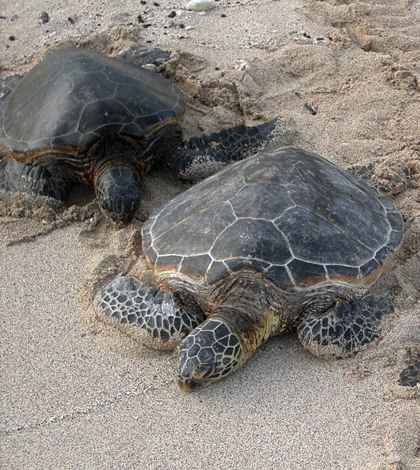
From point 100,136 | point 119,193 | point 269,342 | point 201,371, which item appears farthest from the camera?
point 100,136

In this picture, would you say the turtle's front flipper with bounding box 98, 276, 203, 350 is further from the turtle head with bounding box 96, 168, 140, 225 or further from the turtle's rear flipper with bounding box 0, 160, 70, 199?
the turtle's rear flipper with bounding box 0, 160, 70, 199

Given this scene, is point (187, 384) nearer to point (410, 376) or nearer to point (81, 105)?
point (410, 376)

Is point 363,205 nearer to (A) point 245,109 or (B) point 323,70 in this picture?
(A) point 245,109

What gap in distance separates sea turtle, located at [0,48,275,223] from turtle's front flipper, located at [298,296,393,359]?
146 cm

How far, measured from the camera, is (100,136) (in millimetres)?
3979

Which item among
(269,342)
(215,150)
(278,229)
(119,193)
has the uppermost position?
(278,229)

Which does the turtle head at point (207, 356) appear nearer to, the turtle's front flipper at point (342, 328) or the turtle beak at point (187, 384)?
the turtle beak at point (187, 384)

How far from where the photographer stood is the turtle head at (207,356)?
2.63m

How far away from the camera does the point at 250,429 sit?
2547 millimetres

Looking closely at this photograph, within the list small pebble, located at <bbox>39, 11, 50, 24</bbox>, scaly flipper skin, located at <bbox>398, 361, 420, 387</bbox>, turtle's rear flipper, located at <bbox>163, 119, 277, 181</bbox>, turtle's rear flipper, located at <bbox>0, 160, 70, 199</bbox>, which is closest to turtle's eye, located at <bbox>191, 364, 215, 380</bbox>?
scaly flipper skin, located at <bbox>398, 361, 420, 387</bbox>

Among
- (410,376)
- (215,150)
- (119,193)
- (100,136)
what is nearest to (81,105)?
(100,136)

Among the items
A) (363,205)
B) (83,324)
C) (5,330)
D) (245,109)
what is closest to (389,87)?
(245,109)

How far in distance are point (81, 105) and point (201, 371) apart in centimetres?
220

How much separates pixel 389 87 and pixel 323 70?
1.88 feet
